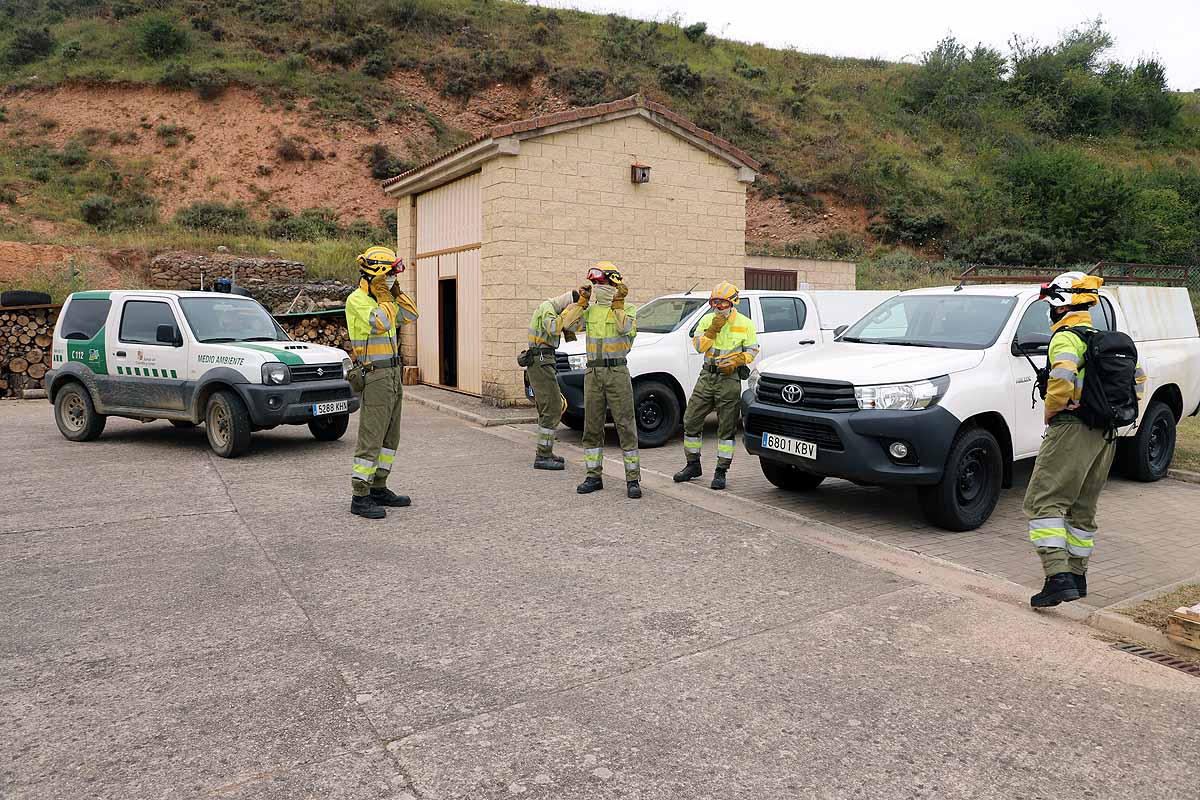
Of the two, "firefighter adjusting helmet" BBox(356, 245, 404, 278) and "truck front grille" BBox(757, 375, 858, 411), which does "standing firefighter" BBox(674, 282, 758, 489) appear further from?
"firefighter adjusting helmet" BBox(356, 245, 404, 278)

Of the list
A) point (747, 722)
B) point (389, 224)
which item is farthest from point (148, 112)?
point (747, 722)

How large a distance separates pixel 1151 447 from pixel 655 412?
5.20 m

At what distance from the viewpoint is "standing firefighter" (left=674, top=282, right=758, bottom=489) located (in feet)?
25.8

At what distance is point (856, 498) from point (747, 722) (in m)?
4.49

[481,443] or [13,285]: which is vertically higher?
[13,285]

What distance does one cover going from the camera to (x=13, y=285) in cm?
1948

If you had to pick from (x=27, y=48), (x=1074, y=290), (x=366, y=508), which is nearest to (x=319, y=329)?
(x=366, y=508)

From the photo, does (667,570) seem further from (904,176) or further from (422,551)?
(904,176)

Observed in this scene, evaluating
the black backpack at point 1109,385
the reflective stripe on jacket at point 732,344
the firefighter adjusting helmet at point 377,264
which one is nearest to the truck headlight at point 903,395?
the black backpack at point 1109,385

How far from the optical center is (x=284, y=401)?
908cm

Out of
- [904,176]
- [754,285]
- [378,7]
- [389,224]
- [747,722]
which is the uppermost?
[378,7]

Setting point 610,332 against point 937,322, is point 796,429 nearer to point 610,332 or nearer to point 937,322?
point 937,322

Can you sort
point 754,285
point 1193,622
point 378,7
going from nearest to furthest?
point 1193,622
point 754,285
point 378,7

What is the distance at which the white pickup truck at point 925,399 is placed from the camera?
239 inches
